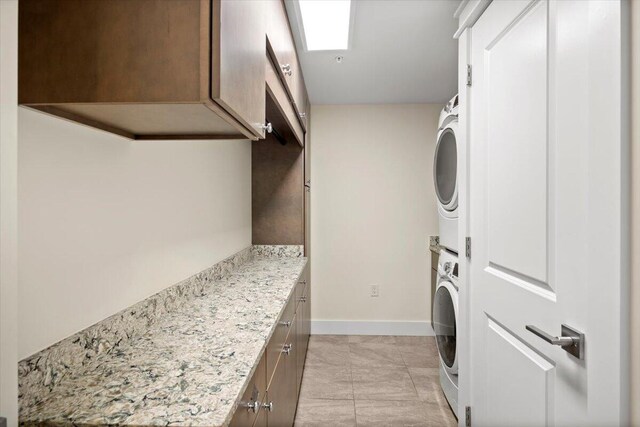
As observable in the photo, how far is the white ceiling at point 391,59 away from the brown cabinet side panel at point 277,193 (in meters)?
0.65

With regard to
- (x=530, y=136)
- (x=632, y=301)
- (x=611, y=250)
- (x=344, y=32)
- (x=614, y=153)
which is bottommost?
(x=632, y=301)

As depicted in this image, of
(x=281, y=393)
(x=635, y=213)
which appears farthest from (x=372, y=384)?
(x=635, y=213)

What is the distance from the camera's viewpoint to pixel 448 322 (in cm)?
226

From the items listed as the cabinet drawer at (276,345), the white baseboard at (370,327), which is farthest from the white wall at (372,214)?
the cabinet drawer at (276,345)

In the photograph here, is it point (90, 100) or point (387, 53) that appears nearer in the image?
point (90, 100)

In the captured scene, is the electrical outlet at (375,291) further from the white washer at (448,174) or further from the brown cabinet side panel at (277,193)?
the white washer at (448,174)

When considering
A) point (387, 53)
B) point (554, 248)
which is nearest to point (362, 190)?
point (387, 53)

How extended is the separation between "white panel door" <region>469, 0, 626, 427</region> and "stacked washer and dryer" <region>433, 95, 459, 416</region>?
1.37 feet

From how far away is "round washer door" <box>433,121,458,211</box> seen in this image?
211cm

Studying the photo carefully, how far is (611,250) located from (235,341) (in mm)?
1002

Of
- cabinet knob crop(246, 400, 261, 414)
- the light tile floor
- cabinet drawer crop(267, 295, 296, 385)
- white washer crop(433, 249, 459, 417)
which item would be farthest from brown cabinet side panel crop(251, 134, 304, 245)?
cabinet knob crop(246, 400, 261, 414)

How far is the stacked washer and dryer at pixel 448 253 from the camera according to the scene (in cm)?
211

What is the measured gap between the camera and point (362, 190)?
148 inches

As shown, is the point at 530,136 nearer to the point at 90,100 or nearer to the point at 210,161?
the point at 90,100
